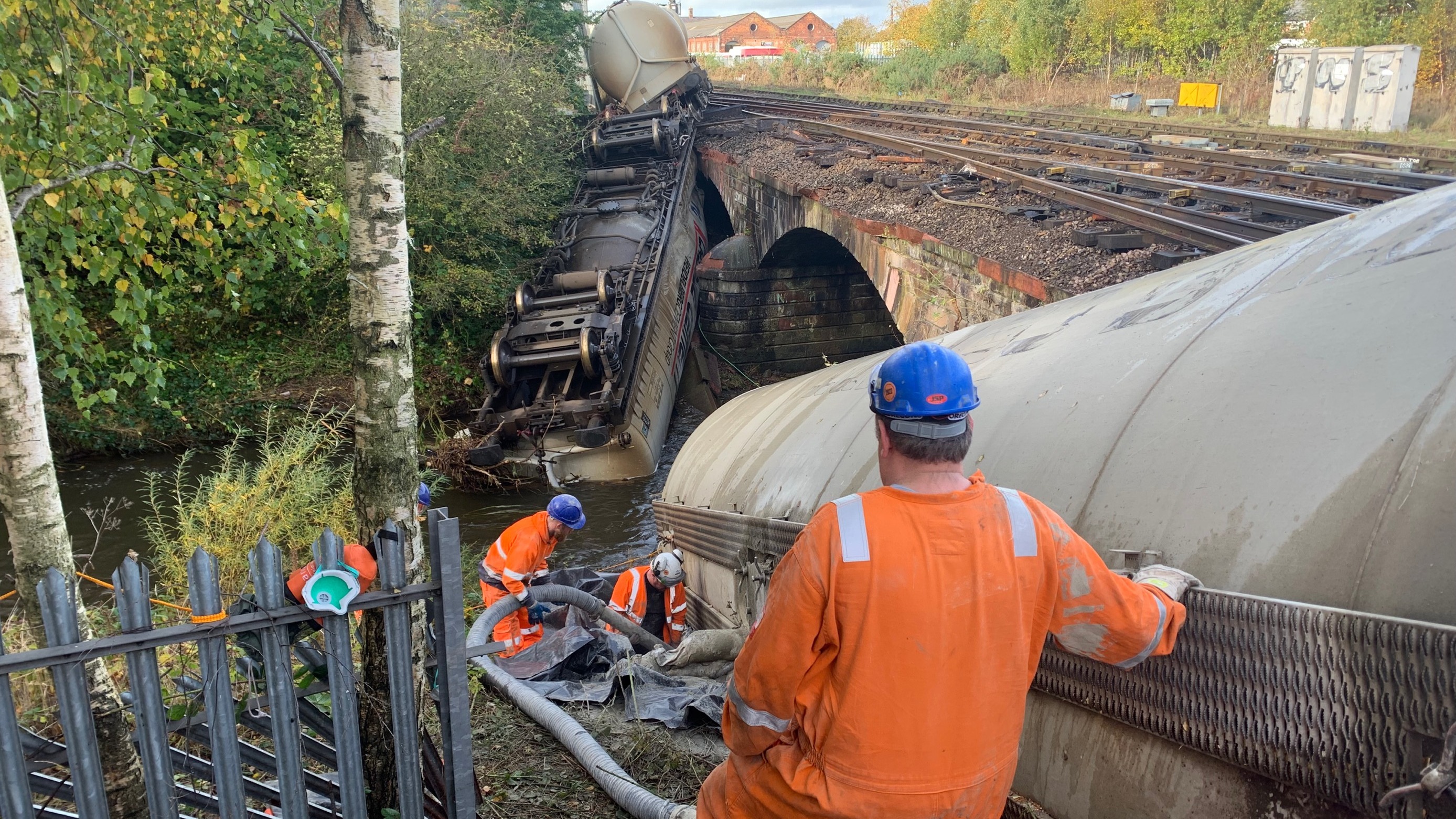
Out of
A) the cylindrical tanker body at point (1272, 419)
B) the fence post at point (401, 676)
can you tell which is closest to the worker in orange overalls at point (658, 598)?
the cylindrical tanker body at point (1272, 419)

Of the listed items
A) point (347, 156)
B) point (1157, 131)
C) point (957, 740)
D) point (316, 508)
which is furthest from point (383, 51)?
point (1157, 131)

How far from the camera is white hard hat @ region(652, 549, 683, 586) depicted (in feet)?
20.3

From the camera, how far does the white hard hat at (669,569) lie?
6.19 metres

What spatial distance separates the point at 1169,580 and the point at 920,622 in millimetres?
759

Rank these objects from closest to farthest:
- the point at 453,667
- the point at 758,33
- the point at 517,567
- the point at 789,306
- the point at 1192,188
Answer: the point at 453,667 → the point at 517,567 → the point at 1192,188 → the point at 789,306 → the point at 758,33

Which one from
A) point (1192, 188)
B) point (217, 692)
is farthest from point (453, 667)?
point (1192, 188)

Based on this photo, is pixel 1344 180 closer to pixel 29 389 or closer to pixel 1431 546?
pixel 1431 546

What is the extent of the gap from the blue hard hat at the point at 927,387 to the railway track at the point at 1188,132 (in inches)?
462

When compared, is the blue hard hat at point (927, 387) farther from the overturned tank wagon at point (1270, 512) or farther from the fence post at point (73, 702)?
the fence post at point (73, 702)

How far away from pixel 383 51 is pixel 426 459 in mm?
11021

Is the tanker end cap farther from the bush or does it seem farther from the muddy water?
the bush

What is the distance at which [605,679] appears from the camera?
4.64 m

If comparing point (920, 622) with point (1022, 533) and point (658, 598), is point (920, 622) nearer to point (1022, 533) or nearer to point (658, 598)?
point (1022, 533)

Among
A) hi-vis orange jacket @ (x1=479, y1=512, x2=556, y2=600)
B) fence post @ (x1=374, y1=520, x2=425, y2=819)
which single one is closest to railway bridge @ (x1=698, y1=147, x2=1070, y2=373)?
hi-vis orange jacket @ (x1=479, y1=512, x2=556, y2=600)
